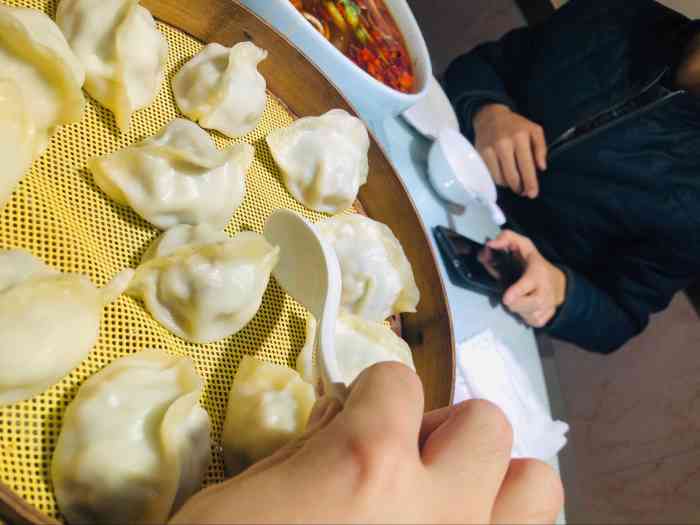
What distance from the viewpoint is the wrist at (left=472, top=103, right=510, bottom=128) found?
2172 mm

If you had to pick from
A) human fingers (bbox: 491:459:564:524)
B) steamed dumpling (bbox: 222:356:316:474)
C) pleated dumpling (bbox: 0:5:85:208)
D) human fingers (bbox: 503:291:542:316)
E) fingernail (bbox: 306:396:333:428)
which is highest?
pleated dumpling (bbox: 0:5:85:208)

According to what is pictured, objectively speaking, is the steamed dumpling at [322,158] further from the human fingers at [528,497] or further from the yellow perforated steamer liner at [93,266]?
the human fingers at [528,497]

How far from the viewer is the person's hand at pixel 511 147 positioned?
208 cm

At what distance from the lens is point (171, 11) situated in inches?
37.4

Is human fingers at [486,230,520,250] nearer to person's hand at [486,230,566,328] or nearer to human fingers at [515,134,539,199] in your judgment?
person's hand at [486,230,566,328]

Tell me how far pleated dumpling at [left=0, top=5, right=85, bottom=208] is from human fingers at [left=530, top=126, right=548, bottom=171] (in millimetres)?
1785

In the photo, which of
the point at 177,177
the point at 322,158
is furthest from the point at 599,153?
the point at 177,177

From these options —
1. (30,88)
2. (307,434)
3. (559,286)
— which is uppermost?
(30,88)

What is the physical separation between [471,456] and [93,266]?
525 millimetres

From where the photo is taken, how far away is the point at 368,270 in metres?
1.05

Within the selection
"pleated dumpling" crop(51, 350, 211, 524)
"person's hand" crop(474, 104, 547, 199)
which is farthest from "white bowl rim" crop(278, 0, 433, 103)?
"pleated dumpling" crop(51, 350, 211, 524)

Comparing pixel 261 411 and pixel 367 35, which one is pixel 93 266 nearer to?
pixel 261 411

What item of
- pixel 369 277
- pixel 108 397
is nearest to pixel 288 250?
pixel 369 277

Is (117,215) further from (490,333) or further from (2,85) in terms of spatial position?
(490,333)
